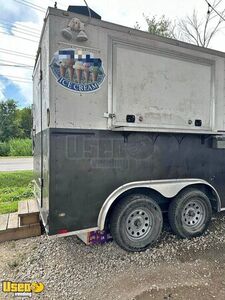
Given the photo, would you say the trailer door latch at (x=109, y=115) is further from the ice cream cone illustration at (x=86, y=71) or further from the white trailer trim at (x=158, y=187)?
the white trailer trim at (x=158, y=187)

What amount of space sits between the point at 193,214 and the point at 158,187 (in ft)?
2.82

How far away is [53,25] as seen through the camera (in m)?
2.73

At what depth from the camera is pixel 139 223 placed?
3322 millimetres

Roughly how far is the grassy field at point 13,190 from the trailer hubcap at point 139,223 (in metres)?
2.61

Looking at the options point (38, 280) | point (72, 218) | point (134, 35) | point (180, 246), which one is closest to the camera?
point (38, 280)

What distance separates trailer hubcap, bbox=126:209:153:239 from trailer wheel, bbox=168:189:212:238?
0.44 m

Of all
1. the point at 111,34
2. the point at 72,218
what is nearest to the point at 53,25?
the point at 111,34

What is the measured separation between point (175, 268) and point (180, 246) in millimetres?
552

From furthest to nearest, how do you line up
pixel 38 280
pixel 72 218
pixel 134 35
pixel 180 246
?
pixel 180 246, pixel 134 35, pixel 72 218, pixel 38 280

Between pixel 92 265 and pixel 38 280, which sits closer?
pixel 38 280

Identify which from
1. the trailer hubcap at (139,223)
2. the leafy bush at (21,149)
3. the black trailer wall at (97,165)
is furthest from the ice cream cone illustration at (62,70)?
the leafy bush at (21,149)

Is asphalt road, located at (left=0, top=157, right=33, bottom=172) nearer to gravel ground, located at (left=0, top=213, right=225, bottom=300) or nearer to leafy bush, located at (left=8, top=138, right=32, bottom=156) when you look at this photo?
leafy bush, located at (left=8, top=138, right=32, bottom=156)

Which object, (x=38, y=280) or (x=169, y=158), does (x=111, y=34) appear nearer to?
(x=169, y=158)

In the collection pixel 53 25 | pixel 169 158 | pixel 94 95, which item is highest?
pixel 53 25
